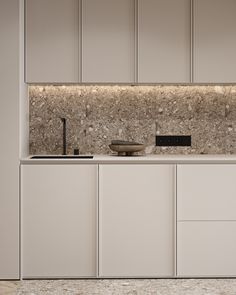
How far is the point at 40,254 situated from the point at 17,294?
0.36 meters

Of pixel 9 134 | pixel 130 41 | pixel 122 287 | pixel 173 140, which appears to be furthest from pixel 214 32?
pixel 122 287

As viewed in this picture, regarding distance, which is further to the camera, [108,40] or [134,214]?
[108,40]

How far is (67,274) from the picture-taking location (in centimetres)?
358

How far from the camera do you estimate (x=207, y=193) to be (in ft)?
11.7

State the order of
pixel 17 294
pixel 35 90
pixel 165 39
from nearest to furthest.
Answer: pixel 17 294 < pixel 165 39 < pixel 35 90

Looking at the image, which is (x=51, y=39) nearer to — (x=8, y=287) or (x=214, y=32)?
(x=214, y=32)

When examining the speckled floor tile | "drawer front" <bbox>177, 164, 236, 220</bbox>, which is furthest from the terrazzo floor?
"drawer front" <bbox>177, 164, 236, 220</bbox>

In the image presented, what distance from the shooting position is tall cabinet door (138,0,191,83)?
386 cm

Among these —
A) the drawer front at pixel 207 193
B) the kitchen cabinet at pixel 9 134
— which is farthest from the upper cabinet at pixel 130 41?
the drawer front at pixel 207 193

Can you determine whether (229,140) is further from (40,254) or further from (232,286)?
(40,254)

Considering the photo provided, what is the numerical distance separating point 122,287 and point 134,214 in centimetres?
52

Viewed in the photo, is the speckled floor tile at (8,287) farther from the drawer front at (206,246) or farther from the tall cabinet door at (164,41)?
the tall cabinet door at (164,41)

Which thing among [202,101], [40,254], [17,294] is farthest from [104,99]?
[17,294]

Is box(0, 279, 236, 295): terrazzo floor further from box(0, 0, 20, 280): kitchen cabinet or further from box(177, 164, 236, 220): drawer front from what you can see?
box(177, 164, 236, 220): drawer front
